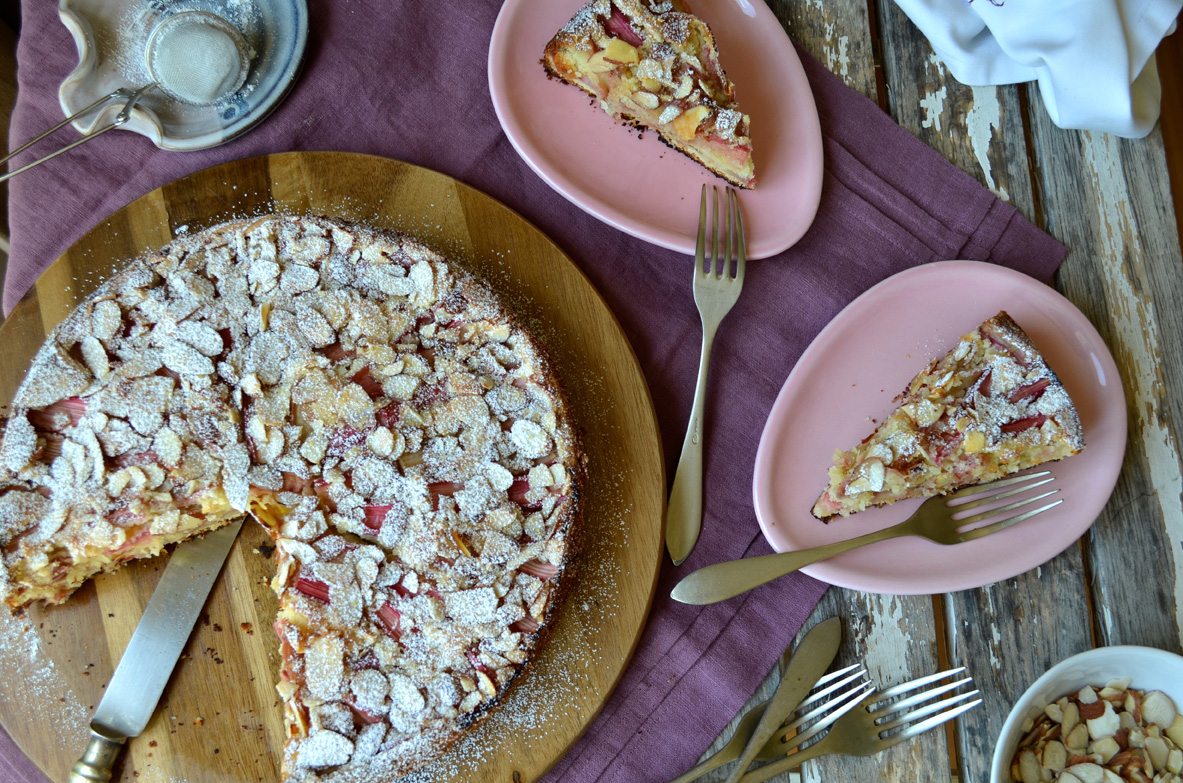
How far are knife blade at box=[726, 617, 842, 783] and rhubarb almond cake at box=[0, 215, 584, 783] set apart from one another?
634mm

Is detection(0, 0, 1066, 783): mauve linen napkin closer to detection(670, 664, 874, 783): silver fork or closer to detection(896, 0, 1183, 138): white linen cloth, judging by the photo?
detection(670, 664, 874, 783): silver fork

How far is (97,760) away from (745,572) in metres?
1.63

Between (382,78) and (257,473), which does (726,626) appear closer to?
(257,473)

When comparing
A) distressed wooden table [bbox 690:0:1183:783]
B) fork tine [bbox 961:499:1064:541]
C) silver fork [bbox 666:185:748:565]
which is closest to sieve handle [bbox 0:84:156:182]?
silver fork [bbox 666:185:748:565]

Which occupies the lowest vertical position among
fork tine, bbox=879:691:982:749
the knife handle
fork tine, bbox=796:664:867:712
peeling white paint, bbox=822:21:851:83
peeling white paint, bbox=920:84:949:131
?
fork tine, bbox=879:691:982:749

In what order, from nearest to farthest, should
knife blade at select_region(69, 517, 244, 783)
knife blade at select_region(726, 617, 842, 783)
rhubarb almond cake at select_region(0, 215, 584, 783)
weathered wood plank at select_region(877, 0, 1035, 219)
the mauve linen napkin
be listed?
1. rhubarb almond cake at select_region(0, 215, 584, 783)
2. knife blade at select_region(69, 517, 244, 783)
3. knife blade at select_region(726, 617, 842, 783)
4. the mauve linen napkin
5. weathered wood plank at select_region(877, 0, 1035, 219)

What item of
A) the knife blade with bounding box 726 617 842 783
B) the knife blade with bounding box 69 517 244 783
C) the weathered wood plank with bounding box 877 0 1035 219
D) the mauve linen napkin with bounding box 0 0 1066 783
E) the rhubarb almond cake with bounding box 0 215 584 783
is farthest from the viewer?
the weathered wood plank with bounding box 877 0 1035 219

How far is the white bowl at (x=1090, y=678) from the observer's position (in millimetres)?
1752

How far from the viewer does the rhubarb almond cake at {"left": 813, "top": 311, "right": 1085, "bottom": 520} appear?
1.82 meters

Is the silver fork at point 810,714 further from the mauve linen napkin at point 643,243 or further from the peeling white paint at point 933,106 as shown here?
the peeling white paint at point 933,106

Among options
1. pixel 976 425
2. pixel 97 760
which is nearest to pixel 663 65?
pixel 976 425

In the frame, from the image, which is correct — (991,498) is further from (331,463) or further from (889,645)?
(331,463)

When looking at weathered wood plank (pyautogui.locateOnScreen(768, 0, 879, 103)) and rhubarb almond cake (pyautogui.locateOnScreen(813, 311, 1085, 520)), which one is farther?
weathered wood plank (pyautogui.locateOnScreen(768, 0, 879, 103))

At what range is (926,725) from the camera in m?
1.93
